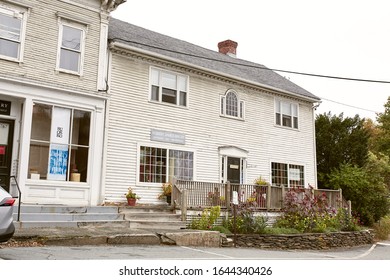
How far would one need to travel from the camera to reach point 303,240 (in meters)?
14.5

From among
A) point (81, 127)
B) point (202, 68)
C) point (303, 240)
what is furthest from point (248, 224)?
point (202, 68)

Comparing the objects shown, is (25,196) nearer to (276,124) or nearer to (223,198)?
(223,198)

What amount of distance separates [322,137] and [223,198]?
10.2m

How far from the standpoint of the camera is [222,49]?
25266 millimetres

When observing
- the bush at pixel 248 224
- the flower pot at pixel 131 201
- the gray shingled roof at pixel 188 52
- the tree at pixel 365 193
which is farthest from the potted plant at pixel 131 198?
the tree at pixel 365 193

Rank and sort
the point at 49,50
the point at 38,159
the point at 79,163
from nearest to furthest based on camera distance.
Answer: the point at 38,159
the point at 49,50
the point at 79,163

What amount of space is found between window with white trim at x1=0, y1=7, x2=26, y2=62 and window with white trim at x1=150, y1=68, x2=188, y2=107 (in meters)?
5.14

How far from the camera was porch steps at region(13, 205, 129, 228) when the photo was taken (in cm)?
1078

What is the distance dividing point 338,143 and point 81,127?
14.6 meters

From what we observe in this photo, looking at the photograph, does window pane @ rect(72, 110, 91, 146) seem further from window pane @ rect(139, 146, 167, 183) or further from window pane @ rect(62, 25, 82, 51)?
window pane @ rect(139, 146, 167, 183)

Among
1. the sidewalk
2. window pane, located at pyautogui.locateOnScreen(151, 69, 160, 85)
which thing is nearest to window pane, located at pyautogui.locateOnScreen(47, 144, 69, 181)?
the sidewalk

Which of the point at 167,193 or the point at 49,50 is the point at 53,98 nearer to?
the point at 49,50

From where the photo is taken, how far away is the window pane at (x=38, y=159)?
12.8 m
